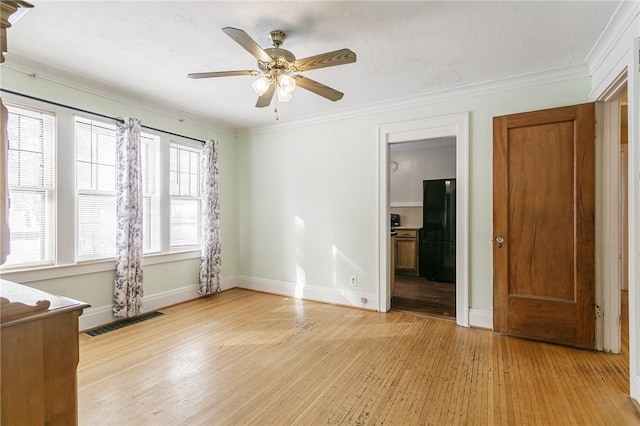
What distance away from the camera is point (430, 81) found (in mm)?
3262

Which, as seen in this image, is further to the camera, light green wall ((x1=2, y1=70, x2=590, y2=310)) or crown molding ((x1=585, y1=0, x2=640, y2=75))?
light green wall ((x1=2, y1=70, x2=590, y2=310))

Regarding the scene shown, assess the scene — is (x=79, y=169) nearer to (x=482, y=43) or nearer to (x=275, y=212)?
(x=275, y=212)

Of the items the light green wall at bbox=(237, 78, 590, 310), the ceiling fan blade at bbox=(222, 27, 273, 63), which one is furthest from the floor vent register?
the ceiling fan blade at bbox=(222, 27, 273, 63)

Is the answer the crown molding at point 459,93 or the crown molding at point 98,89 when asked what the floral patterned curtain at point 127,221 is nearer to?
the crown molding at point 98,89

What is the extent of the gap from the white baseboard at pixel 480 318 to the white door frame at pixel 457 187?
0.17 ft

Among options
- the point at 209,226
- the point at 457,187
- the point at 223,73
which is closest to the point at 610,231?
the point at 457,187

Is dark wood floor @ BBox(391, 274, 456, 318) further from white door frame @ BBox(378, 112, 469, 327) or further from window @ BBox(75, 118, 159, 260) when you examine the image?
window @ BBox(75, 118, 159, 260)

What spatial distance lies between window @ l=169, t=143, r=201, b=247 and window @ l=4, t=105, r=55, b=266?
1354 mm

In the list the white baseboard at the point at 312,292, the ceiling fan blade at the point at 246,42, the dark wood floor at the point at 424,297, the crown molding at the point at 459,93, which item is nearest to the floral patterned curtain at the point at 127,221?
the white baseboard at the point at 312,292

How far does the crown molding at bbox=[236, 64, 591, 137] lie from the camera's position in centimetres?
296

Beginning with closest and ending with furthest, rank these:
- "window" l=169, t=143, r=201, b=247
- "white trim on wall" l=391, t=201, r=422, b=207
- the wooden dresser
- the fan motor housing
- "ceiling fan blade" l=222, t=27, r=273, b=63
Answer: the wooden dresser → "ceiling fan blade" l=222, t=27, r=273, b=63 → the fan motor housing → "window" l=169, t=143, r=201, b=247 → "white trim on wall" l=391, t=201, r=422, b=207

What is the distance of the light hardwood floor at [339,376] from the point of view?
1.95 metres

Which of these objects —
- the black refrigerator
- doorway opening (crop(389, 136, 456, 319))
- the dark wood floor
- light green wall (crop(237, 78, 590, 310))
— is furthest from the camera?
the black refrigerator

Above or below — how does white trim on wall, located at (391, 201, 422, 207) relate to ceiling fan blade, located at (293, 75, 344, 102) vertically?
below
